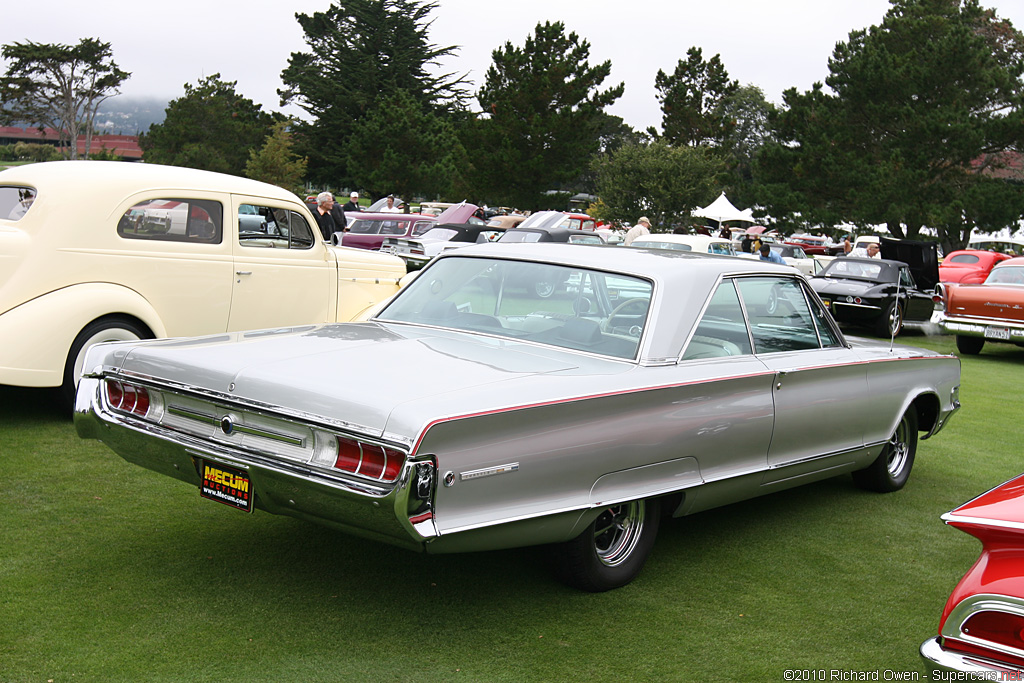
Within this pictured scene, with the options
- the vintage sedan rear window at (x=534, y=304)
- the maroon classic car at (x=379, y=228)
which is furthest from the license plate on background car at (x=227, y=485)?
the maroon classic car at (x=379, y=228)

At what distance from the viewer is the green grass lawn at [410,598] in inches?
134

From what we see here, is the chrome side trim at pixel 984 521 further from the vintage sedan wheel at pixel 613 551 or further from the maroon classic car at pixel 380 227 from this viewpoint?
the maroon classic car at pixel 380 227

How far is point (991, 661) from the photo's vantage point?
254 cm

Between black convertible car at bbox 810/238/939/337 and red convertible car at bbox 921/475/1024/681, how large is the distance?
13030 millimetres

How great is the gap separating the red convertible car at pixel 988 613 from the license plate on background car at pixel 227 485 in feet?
7.75

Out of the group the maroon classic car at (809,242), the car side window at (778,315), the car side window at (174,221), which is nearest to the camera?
the car side window at (778,315)

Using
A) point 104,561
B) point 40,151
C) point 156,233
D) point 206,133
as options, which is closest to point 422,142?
point 206,133

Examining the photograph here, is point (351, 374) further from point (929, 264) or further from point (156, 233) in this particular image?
point (929, 264)

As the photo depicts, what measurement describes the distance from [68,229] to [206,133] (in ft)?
187

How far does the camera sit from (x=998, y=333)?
13.6 metres

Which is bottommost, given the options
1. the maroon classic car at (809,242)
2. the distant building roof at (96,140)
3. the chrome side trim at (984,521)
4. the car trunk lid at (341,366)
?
the chrome side trim at (984,521)

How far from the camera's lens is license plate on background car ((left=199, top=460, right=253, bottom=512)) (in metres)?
3.60

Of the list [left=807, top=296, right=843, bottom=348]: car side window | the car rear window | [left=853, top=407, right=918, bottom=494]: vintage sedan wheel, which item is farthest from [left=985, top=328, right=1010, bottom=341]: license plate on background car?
the car rear window

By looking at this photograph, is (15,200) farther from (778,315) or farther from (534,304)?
(778,315)
